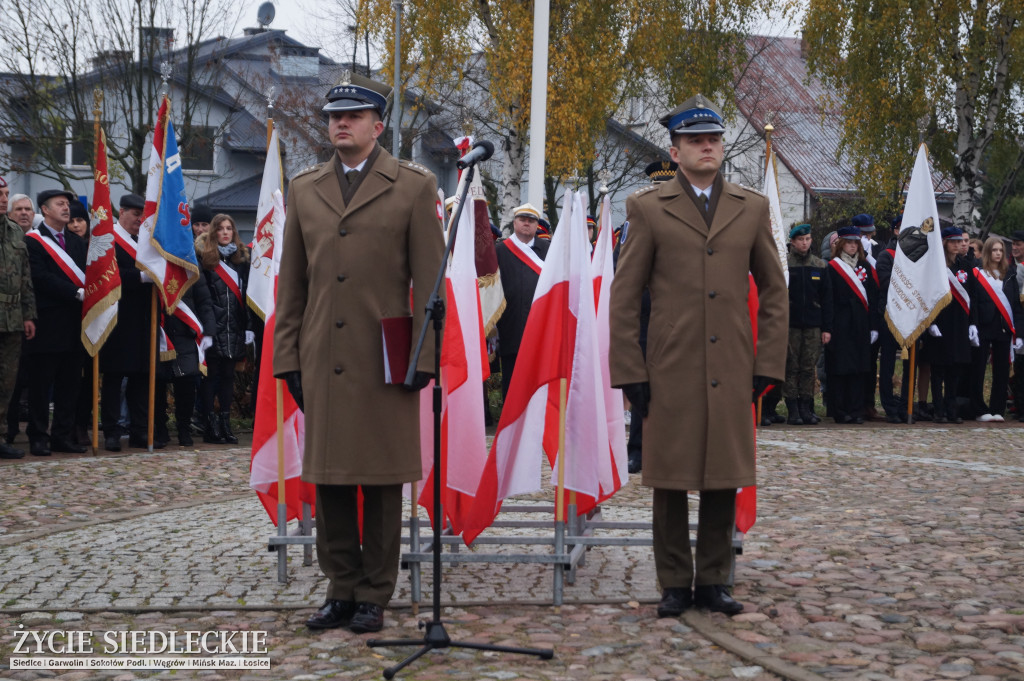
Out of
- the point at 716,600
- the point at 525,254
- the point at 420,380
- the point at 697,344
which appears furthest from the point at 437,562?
the point at 525,254

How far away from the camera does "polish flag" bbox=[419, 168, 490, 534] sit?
20.7ft

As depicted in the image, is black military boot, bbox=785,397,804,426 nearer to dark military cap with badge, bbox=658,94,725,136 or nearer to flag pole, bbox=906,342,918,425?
flag pole, bbox=906,342,918,425

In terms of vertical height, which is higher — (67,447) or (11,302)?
(11,302)

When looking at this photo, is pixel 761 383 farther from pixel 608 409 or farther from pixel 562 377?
pixel 608 409

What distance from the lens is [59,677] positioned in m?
4.92

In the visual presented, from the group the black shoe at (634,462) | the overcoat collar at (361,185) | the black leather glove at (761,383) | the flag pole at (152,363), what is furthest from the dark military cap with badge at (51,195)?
the black leather glove at (761,383)

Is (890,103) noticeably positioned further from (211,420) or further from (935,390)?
(211,420)

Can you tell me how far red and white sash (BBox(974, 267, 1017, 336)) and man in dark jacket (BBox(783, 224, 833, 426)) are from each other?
7.09 feet

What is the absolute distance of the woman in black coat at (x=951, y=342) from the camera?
15422 mm

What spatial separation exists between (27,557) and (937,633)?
15.7 ft

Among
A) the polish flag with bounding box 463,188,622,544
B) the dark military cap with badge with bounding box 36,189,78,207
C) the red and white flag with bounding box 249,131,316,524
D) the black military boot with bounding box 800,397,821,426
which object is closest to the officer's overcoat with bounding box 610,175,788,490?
the polish flag with bounding box 463,188,622,544

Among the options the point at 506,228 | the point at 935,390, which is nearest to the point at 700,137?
the point at 935,390

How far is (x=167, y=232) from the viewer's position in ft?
38.6

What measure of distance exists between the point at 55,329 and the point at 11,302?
66 cm
